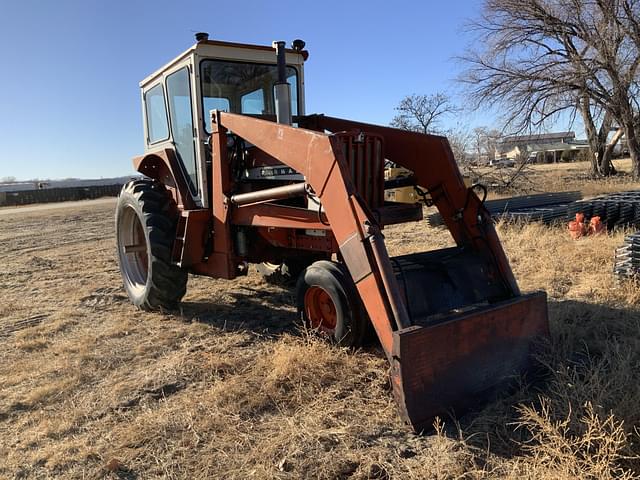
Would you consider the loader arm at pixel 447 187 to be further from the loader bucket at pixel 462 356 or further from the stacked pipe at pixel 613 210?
the stacked pipe at pixel 613 210

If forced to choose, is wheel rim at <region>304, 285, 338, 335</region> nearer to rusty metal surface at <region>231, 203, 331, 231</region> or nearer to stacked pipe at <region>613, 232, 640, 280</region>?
rusty metal surface at <region>231, 203, 331, 231</region>

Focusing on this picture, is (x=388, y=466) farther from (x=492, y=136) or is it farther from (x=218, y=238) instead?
(x=492, y=136)

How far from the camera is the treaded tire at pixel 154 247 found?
5598 millimetres

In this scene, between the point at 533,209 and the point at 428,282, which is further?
the point at 533,209

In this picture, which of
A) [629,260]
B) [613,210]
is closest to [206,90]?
[629,260]

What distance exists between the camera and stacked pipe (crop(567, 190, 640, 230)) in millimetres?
8969

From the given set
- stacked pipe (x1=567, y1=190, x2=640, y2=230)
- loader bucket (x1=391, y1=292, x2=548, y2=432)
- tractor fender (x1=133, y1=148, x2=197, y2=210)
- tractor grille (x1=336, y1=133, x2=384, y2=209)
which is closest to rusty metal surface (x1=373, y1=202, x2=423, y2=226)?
tractor grille (x1=336, y1=133, x2=384, y2=209)

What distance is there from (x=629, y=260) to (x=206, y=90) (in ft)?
16.1

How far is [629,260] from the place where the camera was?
5.53 meters

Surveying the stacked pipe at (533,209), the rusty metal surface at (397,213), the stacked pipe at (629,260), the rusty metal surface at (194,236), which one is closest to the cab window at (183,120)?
the rusty metal surface at (194,236)

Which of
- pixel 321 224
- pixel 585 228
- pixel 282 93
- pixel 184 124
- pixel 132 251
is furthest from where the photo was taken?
pixel 585 228

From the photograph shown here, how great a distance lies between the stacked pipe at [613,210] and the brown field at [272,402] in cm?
344

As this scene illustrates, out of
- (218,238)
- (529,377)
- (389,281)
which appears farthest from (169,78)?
(529,377)

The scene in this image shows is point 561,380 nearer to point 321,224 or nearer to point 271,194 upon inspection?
point 321,224
